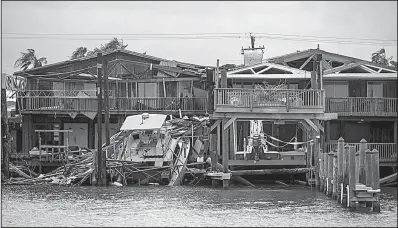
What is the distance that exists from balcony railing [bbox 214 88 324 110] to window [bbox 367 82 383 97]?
1021cm

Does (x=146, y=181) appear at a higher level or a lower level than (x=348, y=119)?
lower

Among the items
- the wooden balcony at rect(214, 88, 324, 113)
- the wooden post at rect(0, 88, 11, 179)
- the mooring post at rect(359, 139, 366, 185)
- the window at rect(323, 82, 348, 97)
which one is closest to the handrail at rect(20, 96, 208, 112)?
the wooden post at rect(0, 88, 11, 179)

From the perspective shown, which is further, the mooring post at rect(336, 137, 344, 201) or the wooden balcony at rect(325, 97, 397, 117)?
the wooden balcony at rect(325, 97, 397, 117)

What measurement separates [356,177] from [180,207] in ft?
20.7

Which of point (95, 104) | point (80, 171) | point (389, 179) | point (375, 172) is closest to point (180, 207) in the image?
point (375, 172)

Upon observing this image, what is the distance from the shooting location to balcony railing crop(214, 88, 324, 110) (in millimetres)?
33125

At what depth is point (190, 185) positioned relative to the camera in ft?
116

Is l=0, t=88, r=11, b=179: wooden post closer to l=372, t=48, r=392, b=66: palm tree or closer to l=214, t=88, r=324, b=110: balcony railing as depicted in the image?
l=214, t=88, r=324, b=110: balcony railing

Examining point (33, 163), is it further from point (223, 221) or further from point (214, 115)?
point (223, 221)

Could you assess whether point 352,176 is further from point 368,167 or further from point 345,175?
point 345,175

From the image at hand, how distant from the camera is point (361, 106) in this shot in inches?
1628

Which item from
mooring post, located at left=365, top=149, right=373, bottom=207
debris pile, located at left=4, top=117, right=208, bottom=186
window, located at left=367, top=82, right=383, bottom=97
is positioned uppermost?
window, located at left=367, top=82, right=383, bottom=97

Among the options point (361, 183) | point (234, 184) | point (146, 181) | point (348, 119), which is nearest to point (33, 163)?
point (146, 181)

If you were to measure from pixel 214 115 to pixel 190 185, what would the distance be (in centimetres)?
417
